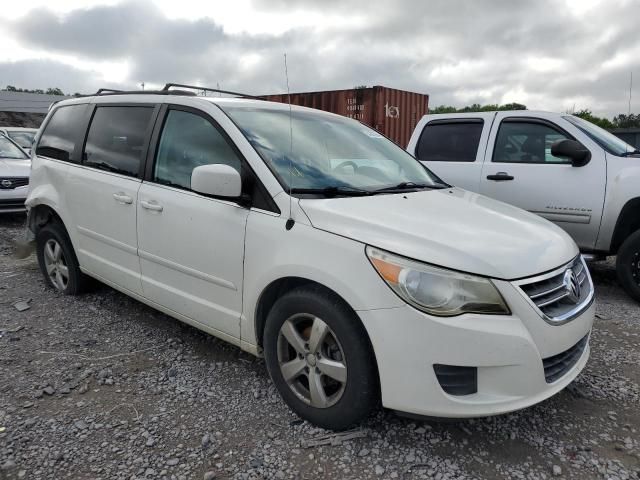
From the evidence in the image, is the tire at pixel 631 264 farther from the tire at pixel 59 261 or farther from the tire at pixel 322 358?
the tire at pixel 59 261

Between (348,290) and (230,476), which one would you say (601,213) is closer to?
(348,290)

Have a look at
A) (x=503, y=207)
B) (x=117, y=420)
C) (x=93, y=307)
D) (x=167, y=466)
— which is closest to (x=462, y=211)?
(x=503, y=207)

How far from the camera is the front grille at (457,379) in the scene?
2.18 m

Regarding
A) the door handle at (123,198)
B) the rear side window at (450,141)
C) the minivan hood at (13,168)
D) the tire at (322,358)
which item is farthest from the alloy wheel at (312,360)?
the minivan hood at (13,168)

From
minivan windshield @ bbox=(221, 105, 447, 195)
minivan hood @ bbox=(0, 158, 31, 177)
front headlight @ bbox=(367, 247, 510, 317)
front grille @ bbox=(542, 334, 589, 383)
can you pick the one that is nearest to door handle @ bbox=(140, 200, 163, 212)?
minivan windshield @ bbox=(221, 105, 447, 195)

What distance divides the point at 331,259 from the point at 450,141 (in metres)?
3.91

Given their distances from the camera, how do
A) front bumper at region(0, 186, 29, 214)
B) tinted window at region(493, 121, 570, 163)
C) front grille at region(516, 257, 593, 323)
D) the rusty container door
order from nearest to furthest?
front grille at region(516, 257, 593, 323) → tinted window at region(493, 121, 570, 163) → front bumper at region(0, 186, 29, 214) → the rusty container door

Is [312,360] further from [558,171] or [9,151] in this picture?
[9,151]

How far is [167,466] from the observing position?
2.33 meters

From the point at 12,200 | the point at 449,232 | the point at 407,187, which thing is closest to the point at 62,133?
the point at 407,187

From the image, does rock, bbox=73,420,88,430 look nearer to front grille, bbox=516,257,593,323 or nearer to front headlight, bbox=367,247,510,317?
front headlight, bbox=367,247,510,317

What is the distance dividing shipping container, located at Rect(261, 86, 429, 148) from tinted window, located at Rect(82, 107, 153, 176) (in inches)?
351

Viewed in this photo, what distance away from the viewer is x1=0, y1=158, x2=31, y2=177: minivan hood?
8453 mm

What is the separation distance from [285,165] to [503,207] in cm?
139
